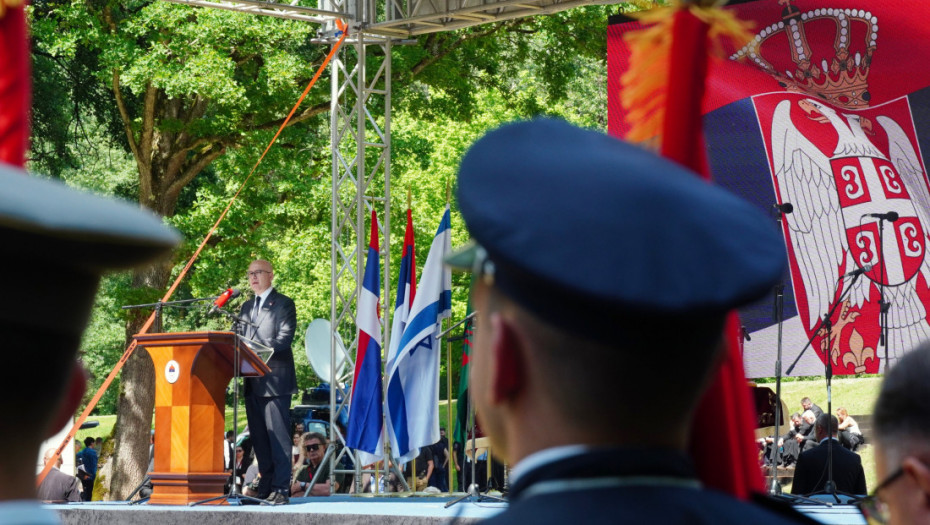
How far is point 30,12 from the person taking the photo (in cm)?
1393

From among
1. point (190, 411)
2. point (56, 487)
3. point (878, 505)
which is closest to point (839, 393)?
point (56, 487)

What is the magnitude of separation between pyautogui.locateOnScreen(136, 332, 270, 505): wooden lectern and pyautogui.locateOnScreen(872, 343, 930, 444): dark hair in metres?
6.50

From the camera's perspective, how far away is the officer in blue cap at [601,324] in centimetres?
104

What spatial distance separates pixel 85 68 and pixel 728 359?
15.6 metres

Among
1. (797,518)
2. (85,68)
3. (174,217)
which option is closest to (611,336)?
(797,518)

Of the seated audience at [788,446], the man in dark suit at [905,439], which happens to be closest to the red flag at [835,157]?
the seated audience at [788,446]

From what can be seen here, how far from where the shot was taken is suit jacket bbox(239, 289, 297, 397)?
818 centimetres

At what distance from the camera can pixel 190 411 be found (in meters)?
7.75

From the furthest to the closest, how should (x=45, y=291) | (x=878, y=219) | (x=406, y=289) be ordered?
1. (x=406, y=289)
2. (x=878, y=219)
3. (x=45, y=291)

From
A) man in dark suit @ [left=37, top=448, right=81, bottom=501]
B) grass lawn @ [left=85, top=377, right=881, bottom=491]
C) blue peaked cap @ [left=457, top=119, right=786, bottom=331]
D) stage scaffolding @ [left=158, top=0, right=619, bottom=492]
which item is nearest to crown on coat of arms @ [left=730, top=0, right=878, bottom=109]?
stage scaffolding @ [left=158, top=0, right=619, bottom=492]

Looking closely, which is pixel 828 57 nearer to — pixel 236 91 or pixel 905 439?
pixel 236 91

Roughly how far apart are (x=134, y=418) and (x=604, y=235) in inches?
557

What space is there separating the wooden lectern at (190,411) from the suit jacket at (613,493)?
6751mm

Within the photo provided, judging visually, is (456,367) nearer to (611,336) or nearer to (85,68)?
(85,68)
